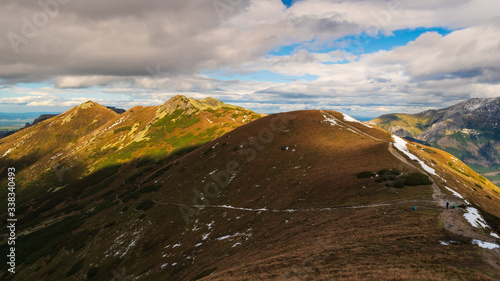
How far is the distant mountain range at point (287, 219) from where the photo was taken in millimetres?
21984

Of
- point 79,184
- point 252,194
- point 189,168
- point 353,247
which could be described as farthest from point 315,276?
point 79,184

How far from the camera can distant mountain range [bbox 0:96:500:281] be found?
21984mm

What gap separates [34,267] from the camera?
208 ft

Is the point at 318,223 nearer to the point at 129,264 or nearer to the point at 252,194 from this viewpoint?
the point at 252,194
